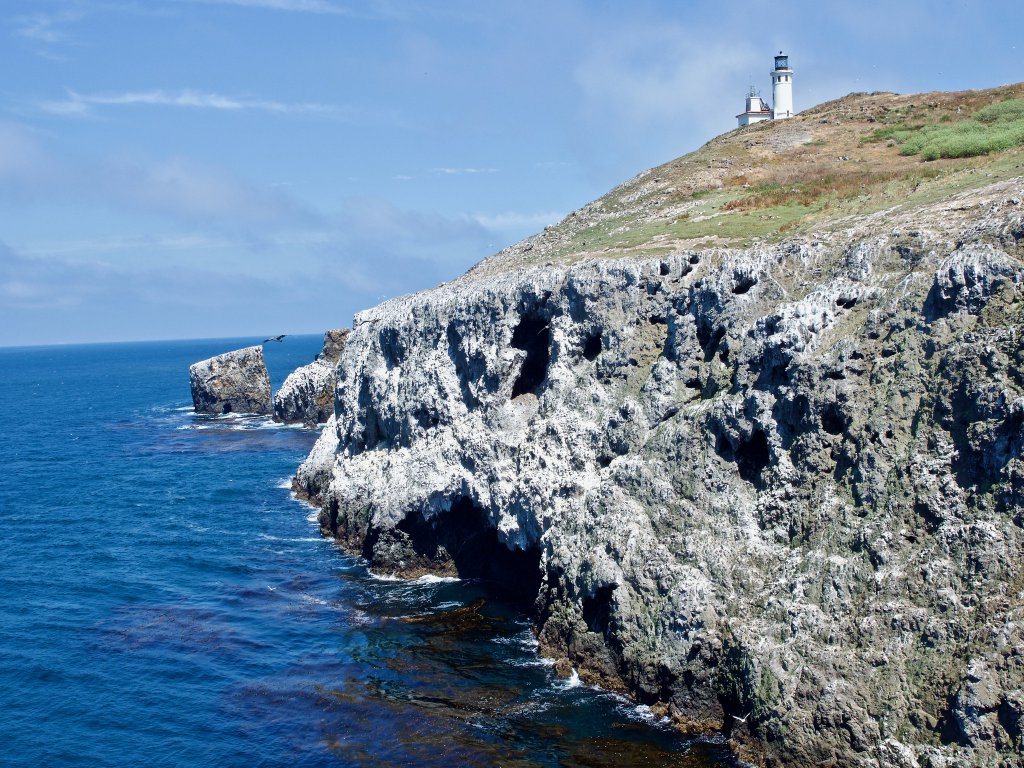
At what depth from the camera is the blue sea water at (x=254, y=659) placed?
1218 inches

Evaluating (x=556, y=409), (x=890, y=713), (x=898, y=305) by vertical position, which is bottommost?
(x=890, y=713)

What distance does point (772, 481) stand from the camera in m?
33.7

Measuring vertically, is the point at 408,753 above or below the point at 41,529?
below

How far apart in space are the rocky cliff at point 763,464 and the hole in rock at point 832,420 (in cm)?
8

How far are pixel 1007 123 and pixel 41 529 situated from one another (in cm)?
6733

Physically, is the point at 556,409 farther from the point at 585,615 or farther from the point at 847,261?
the point at 847,261

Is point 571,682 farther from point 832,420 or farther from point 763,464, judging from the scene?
point 832,420

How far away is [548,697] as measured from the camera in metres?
33.6

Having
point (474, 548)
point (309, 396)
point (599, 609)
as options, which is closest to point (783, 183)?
point (474, 548)

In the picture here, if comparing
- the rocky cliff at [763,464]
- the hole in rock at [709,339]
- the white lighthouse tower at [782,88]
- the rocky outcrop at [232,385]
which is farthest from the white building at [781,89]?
the rocky outcrop at [232,385]

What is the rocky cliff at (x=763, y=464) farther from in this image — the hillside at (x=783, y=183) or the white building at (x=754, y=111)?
the white building at (x=754, y=111)

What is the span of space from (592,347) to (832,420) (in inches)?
544

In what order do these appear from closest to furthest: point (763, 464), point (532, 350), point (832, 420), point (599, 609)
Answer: point (832, 420) < point (763, 464) < point (599, 609) < point (532, 350)

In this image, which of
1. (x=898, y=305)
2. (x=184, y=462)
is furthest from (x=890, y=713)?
(x=184, y=462)
